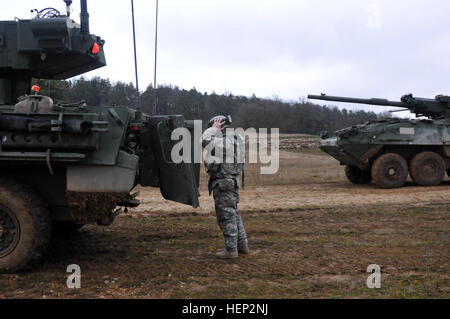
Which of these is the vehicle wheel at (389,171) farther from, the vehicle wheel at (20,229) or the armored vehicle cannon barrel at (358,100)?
the vehicle wheel at (20,229)

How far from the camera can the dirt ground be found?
4.45 meters

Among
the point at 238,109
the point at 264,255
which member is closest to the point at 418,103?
the point at 264,255

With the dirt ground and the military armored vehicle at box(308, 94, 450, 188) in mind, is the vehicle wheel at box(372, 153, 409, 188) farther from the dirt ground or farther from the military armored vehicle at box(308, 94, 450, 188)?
the dirt ground

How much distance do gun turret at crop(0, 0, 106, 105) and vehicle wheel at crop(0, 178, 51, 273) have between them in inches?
57.7

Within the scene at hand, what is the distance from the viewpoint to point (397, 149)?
45.6 ft

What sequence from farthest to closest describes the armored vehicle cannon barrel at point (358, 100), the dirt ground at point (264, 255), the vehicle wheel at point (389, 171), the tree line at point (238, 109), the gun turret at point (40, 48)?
the armored vehicle cannon barrel at point (358, 100)
the vehicle wheel at point (389, 171)
the tree line at point (238, 109)
the gun turret at point (40, 48)
the dirt ground at point (264, 255)

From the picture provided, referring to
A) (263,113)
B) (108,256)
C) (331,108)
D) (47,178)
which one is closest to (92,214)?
(47,178)

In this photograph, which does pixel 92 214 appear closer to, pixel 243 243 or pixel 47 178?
pixel 47 178

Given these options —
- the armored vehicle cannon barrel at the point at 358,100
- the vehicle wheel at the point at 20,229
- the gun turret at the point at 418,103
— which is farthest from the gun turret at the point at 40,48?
the gun turret at the point at 418,103

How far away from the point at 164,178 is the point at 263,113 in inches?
1315

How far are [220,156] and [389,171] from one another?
29.5 ft

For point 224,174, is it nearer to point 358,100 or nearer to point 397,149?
point 397,149

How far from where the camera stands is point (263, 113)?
38594 millimetres

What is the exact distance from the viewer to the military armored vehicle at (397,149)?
43.9 feet
